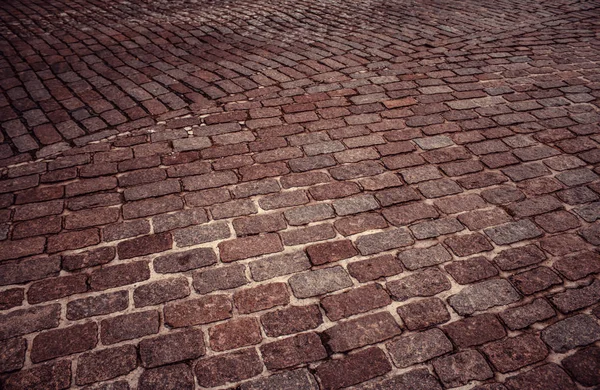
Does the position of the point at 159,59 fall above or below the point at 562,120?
below

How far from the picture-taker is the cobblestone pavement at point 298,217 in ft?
5.82

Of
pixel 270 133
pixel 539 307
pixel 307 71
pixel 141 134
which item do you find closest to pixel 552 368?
pixel 539 307

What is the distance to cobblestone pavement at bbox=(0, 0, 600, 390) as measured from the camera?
1.77 meters

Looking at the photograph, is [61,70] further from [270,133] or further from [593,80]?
[593,80]

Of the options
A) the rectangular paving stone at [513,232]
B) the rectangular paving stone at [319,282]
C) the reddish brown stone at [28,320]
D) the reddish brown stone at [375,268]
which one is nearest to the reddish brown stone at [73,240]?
the reddish brown stone at [28,320]

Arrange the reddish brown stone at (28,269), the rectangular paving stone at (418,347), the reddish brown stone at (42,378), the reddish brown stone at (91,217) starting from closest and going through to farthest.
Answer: the reddish brown stone at (42,378) < the rectangular paving stone at (418,347) < the reddish brown stone at (28,269) < the reddish brown stone at (91,217)

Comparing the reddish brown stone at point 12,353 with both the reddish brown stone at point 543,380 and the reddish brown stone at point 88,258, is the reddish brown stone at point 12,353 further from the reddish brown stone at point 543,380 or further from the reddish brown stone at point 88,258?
the reddish brown stone at point 543,380

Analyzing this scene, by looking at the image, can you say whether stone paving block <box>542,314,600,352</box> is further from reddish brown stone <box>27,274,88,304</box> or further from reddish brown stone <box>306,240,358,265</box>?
reddish brown stone <box>27,274,88,304</box>

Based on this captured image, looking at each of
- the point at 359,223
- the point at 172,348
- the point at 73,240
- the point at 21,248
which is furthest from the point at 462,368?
the point at 21,248

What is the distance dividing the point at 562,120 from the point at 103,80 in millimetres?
4460

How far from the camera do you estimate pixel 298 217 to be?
247 cm

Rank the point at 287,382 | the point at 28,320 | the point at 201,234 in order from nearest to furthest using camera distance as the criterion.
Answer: the point at 287,382 < the point at 28,320 < the point at 201,234

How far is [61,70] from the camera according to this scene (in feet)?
13.6

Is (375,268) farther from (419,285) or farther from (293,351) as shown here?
(293,351)
